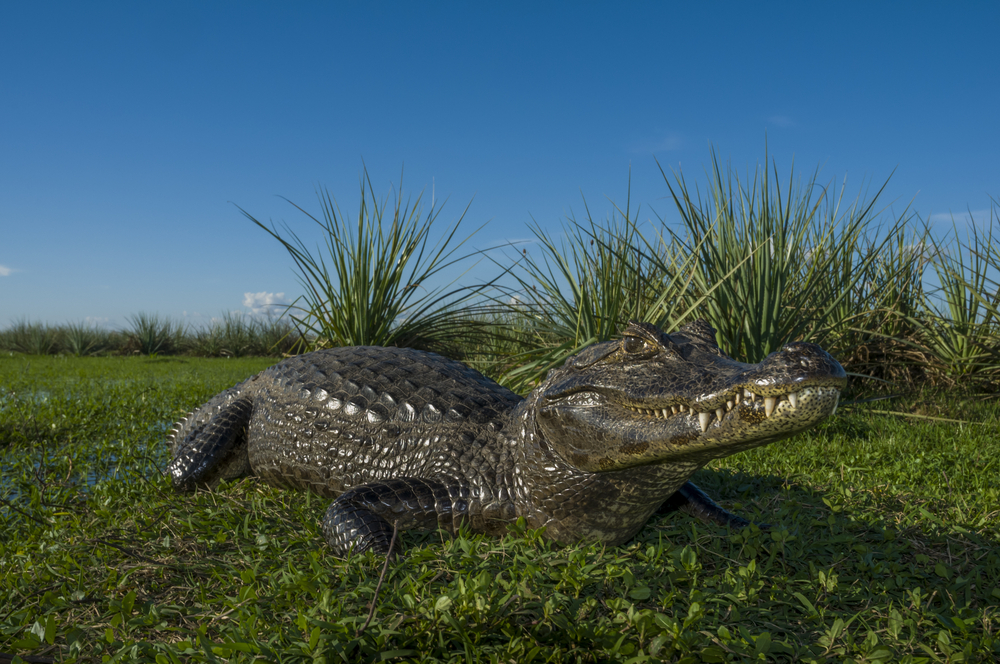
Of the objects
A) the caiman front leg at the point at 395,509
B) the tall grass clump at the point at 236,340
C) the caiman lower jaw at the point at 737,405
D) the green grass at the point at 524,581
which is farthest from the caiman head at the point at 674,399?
the tall grass clump at the point at 236,340

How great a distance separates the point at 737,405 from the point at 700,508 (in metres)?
1.36

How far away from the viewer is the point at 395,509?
9.05 ft

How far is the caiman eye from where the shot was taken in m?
2.38

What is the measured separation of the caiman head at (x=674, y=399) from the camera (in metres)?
1.84

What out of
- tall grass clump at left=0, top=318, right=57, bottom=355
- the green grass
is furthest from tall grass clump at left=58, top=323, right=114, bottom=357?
the green grass

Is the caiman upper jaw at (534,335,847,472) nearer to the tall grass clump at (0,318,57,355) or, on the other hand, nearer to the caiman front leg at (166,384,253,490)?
the caiman front leg at (166,384,253,490)

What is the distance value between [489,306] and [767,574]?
208 inches

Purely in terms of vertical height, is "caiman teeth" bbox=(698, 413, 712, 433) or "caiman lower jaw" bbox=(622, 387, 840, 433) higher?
"caiman lower jaw" bbox=(622, 387, 840, 433)

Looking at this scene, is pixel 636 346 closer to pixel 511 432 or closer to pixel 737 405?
pixel 737 405

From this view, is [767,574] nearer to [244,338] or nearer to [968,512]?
[968,512]

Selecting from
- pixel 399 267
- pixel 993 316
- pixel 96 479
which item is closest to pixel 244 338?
pixel 399 267

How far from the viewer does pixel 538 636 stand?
1842mm

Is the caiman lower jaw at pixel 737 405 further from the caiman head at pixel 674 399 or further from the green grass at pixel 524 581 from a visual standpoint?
the green grass at pixel 524 581

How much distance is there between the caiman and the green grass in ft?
0.50
